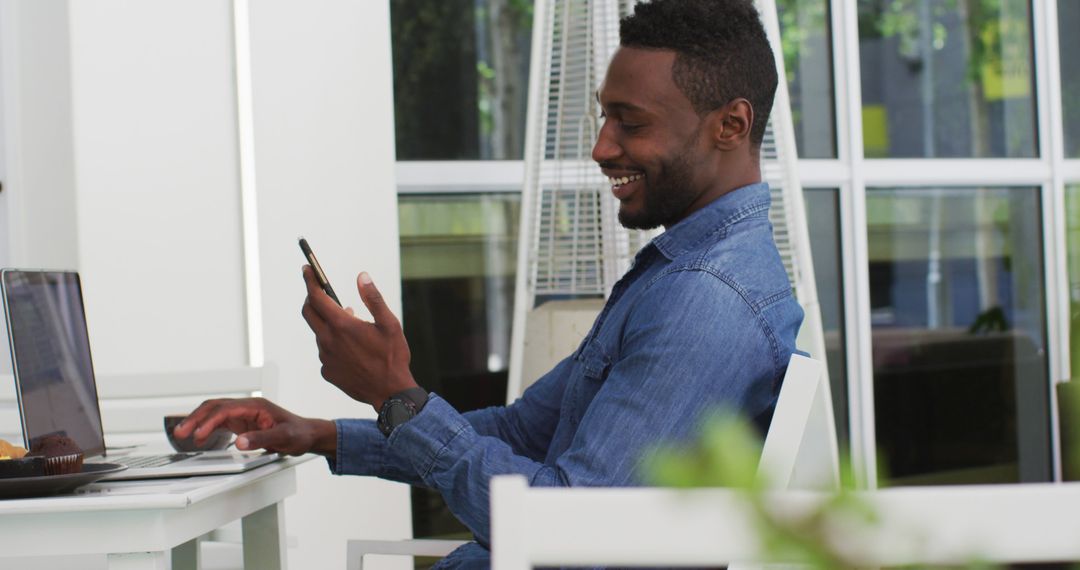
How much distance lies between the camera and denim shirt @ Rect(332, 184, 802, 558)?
4.02 ft

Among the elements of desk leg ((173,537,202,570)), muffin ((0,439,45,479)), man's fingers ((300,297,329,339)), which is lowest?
desk leg ((173,537,202,570))

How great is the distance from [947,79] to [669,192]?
253cm

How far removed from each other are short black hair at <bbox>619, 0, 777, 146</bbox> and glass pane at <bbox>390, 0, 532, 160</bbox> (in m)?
1.80

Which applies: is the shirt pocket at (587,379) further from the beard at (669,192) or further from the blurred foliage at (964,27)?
the blurred foliage at (964,27)

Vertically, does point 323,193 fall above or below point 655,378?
above

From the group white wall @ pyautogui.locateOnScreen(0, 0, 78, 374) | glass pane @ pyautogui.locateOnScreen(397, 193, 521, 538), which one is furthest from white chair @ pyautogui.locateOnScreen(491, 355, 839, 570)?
glass pane @ pyautogui.locateOnScreen(397, 193, 521, 538)

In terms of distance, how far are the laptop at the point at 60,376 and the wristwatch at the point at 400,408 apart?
0.24 m

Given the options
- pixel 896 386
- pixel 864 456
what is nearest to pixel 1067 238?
pixel 896 386

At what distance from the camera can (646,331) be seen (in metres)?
1.28

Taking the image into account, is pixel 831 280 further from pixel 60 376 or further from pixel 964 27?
pixel 60 376

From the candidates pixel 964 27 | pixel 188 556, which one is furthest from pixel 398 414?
pixel 964 27

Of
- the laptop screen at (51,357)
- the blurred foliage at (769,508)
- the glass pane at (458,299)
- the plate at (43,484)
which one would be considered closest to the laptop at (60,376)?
the laptop screen at (51,357)

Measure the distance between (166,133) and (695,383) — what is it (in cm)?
200

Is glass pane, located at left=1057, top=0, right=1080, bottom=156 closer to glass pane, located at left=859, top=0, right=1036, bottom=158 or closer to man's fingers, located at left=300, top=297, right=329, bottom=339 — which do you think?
glass pane, located at left=859, top=0, right=1036, bottom=158
